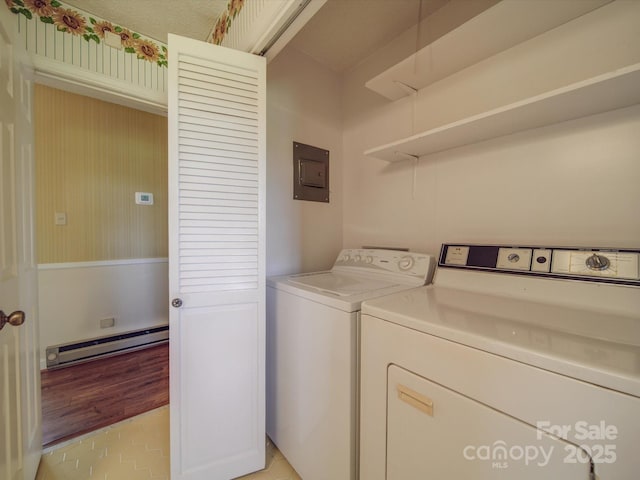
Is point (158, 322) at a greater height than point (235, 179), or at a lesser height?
lesser

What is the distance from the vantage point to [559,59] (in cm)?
110

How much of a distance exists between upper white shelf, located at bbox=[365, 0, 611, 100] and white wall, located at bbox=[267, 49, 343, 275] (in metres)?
0.56

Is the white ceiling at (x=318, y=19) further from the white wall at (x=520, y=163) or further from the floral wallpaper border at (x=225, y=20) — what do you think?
the white wall at (x=520, y=163)

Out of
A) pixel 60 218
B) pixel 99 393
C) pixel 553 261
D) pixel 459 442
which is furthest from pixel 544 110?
pixel 60 218

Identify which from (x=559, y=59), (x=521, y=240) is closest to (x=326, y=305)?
(x=521, y=240)

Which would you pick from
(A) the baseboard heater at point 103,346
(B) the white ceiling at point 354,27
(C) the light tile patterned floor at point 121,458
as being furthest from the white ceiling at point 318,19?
(A) the baseboard heater at point 103,346

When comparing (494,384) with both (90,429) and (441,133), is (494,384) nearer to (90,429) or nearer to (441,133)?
(441,133)

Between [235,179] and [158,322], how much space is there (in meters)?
2.61

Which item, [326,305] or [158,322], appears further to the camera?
[158,322]

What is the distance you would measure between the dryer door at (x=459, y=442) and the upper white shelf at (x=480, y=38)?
1.45 m

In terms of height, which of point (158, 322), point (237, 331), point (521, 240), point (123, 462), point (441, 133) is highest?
point (441, 133)

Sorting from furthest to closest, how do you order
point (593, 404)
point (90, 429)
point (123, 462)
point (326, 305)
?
point (90, 429)
point (123, 462)
point (326, 305)
point (593, 404)

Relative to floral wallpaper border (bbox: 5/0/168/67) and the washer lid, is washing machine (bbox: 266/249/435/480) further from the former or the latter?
floral wallpaper border (bbox: 5/0/168/67)

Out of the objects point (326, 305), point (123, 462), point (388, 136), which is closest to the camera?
point (326, 305)
